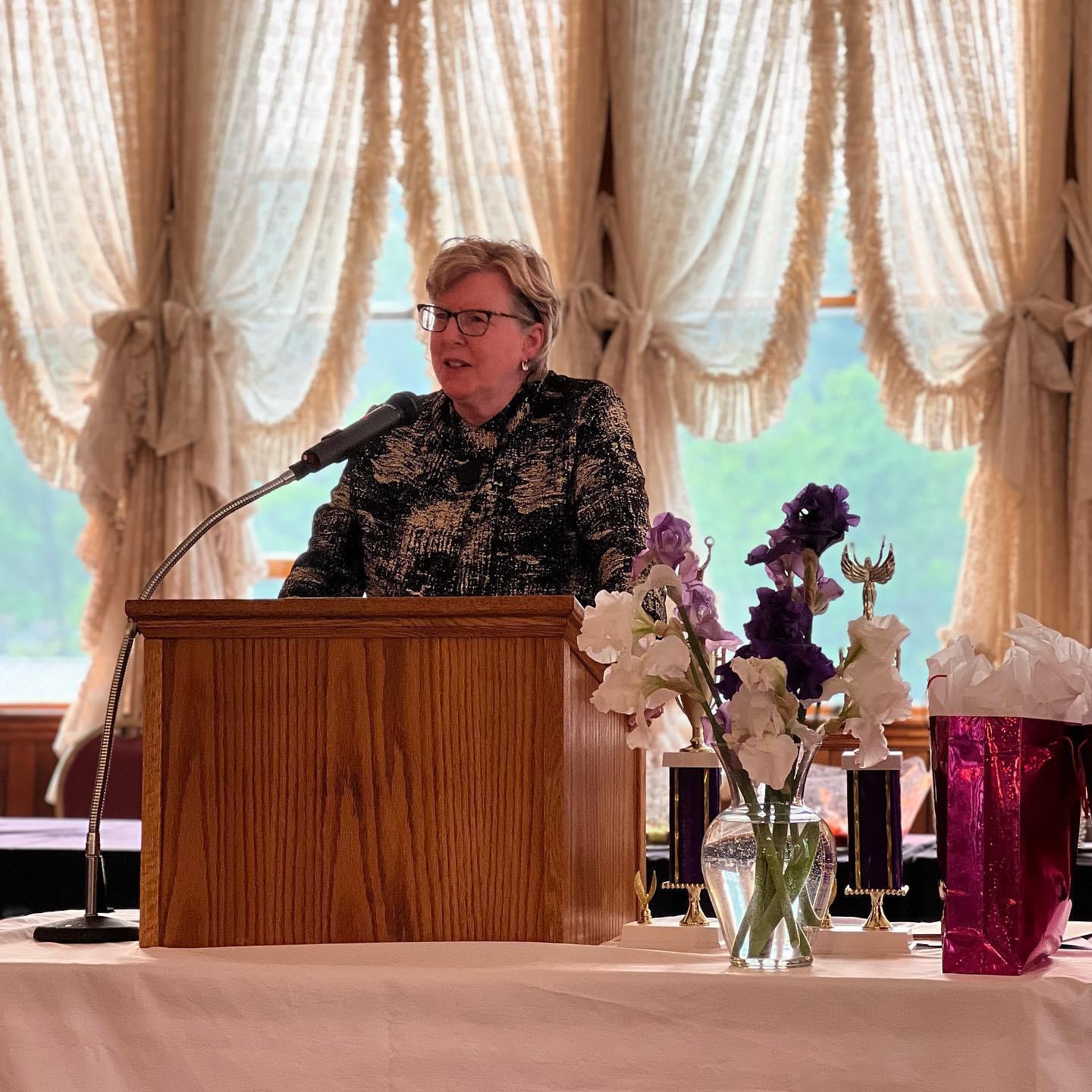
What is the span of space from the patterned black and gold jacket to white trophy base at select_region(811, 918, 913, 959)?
63 centimetres

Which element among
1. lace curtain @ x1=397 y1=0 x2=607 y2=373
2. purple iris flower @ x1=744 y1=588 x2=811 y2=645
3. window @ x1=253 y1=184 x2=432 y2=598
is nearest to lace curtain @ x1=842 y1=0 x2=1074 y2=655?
lace curtain @ x1=397 y1=0 x2=607 y2=373

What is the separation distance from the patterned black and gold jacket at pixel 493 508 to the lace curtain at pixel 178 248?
124 inches

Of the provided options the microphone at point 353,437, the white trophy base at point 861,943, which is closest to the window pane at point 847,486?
the microphone at point 353,437

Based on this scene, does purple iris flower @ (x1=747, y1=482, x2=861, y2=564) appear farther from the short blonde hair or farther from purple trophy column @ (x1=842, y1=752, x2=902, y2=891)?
the short blonde hair

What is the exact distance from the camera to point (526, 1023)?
145cm

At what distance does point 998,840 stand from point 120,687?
937 millimetres

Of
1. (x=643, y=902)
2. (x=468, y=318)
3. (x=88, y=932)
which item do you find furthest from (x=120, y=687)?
(x=468, y=318)

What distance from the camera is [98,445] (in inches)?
212

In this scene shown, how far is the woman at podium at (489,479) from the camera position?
2.23 meters

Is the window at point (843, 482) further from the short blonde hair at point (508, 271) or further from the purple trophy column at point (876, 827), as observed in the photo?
the purple trophy column at point (876, 827)

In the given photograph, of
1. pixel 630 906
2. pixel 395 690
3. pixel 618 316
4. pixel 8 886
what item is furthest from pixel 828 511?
pixel 618 316

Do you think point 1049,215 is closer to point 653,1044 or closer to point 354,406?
point 354,406

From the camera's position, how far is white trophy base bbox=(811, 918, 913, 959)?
1618mm

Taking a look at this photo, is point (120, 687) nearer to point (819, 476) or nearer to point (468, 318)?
point (468, 318)
